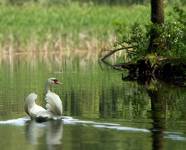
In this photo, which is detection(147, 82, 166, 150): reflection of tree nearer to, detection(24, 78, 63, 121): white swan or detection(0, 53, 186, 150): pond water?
detection(0, 53, 186, 150): pond water

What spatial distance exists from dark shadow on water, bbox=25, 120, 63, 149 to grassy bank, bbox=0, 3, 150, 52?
3139cm

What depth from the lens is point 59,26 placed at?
58.8 meters

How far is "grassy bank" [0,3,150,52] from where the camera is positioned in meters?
54.0

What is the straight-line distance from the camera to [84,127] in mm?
17938

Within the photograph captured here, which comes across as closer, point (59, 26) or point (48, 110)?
point (48, 110)

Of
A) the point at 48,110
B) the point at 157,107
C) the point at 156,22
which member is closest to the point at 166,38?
the point at 156,22

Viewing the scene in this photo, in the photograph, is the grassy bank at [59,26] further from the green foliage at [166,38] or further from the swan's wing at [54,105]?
the swan's wing at [54,105]

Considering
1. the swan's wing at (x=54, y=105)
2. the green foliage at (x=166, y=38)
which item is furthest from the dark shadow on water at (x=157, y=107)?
the swan's wing at (x=54, y=105)

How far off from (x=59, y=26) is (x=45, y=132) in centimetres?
4137

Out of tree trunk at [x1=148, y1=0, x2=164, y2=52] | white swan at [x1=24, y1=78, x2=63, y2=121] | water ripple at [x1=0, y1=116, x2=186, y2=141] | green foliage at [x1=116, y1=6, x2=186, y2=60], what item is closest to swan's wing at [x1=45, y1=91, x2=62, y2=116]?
white swan at [x1=24, y1=78, x2=63, y2=121]

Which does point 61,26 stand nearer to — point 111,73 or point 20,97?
point 111,73

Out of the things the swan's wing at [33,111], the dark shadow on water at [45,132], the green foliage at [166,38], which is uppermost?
the green foliage at [166,38]

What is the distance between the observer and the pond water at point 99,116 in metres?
16.1

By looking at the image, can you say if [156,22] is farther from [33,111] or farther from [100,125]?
[100,125]
